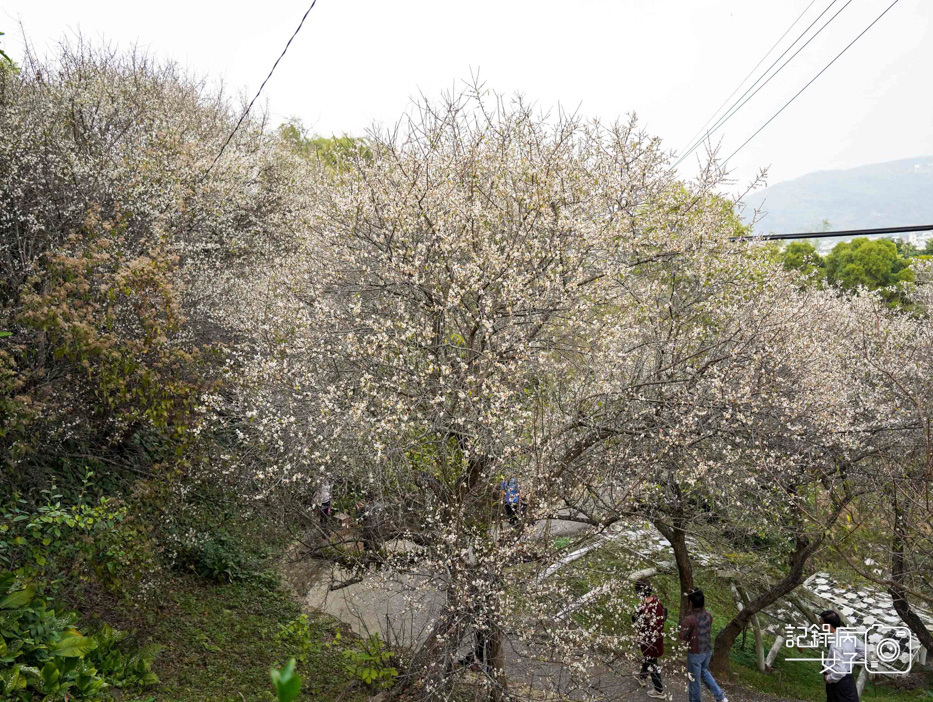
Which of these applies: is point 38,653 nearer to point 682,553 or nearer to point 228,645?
point 228,645

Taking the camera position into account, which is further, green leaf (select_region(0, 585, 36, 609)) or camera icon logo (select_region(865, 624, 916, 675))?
camera icon logo (select_region(865, 624, 916, 675))

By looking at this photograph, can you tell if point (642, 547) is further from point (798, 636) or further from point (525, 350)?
point (525, 350)

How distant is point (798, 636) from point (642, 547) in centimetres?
277

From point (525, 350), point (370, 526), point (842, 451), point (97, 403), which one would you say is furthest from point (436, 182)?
point (842, 451)

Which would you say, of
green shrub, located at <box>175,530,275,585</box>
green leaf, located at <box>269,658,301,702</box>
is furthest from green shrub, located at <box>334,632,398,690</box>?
green leaf, located at <box>269,658,301,702</box>

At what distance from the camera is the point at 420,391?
5.88m

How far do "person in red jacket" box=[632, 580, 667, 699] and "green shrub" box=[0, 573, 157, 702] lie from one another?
209 inches

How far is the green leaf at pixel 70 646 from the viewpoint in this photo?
482 cm

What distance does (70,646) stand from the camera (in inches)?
195

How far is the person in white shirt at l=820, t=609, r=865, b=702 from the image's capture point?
248 inches

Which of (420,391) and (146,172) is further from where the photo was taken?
(146,172)

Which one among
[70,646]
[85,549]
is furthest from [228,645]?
[70,646]

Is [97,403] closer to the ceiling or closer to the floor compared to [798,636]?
closer to the ceiling

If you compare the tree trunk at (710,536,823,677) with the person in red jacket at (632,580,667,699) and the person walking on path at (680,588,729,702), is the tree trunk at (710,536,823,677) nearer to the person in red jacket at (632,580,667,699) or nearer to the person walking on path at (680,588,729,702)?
the person walking on path at (680,588,729,702)
